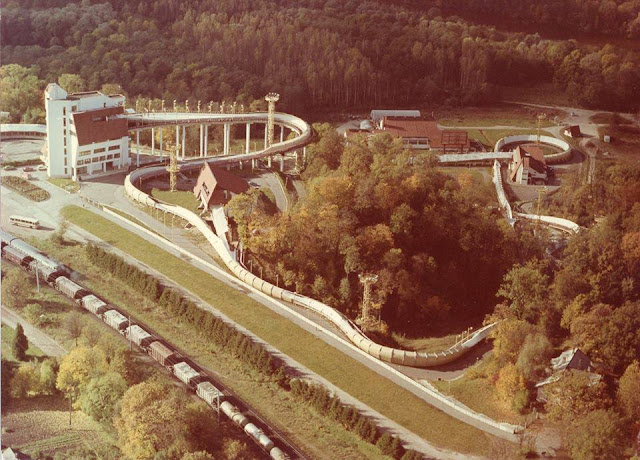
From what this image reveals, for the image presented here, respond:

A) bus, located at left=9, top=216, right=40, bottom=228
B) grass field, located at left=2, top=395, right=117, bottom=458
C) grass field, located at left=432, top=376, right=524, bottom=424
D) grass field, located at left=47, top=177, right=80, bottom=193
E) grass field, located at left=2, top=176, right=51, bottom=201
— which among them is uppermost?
grass field, located at left=47, top=177, right=80, bottom=193

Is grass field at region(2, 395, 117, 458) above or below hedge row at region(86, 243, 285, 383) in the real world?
below

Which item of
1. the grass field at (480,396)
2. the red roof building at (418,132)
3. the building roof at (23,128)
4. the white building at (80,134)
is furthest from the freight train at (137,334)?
the red roof building at (418,132)

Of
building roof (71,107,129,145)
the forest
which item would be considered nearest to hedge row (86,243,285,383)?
building roof (71,107,129,145)

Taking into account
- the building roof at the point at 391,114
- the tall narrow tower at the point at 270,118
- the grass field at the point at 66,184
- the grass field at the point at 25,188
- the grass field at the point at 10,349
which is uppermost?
the tall narrow tower at the point at 270,118

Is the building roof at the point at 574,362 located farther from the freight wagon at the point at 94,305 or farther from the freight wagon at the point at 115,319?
the freight wagon at the point at 94,305

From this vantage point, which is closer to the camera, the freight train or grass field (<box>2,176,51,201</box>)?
the freight train

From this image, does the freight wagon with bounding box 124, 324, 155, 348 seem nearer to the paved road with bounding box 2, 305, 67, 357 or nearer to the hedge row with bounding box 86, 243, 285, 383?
the hedge row with bounding box 86, 243, 285, 383

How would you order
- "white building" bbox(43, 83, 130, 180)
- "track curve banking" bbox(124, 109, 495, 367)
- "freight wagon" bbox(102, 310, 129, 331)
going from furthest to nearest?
"white building" bbox(43, 83, 130, 180) < "freight wagon" bbox(102, 310, 129, 331) < "track curve banking" bbox(124, 109, 495, 367)
